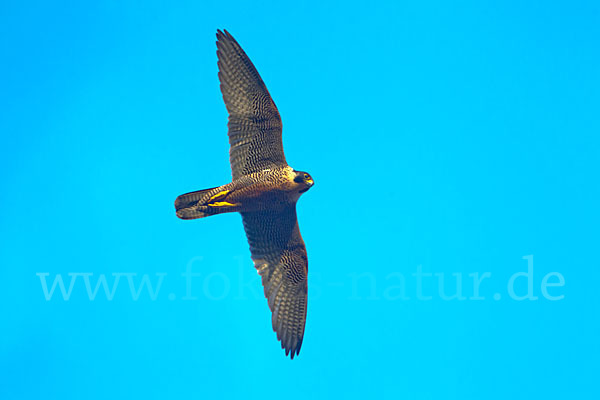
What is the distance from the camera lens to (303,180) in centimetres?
1521

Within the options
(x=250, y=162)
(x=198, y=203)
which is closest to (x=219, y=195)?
(x=198, y=203)

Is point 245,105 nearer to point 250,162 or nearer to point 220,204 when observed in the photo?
point 250,162

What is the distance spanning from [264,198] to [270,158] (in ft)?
2.71

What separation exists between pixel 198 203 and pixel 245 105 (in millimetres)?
2179

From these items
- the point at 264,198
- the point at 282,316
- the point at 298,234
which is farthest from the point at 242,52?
the point at 282,316

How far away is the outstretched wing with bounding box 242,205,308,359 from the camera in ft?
52.6

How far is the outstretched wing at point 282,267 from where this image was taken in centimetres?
1605

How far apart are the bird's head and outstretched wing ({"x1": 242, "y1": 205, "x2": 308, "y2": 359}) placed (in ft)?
2.66

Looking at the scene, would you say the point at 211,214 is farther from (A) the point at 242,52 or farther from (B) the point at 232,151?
(A) the point at 242,52

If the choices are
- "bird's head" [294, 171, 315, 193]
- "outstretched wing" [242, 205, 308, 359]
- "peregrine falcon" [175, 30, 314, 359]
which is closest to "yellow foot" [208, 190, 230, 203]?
"peregrine falcon" [175, 30, 314, 359]

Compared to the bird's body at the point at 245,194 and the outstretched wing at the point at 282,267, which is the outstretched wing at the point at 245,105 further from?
the outstretched wing at the point at 282,267

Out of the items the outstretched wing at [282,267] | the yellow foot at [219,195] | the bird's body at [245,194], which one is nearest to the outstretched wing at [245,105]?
the bird's body at [245,194]

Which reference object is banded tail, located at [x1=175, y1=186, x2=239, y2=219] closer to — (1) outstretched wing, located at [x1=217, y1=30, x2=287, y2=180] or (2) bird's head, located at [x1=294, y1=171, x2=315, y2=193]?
(1) outstretched wing, located at [x1=217, y1=30, x2=287, y2=180]

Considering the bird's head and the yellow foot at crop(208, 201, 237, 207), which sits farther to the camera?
the bird's head
